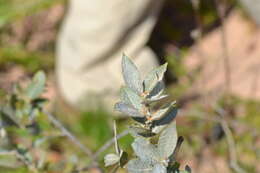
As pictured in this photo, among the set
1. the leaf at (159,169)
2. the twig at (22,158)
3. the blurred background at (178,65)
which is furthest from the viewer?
the blurred background at (178,65)

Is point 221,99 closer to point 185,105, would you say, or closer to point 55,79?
point 185,105

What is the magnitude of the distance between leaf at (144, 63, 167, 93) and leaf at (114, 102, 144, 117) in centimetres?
2

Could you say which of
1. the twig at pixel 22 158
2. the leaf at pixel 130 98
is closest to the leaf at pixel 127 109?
the leaf at pixel 130 98

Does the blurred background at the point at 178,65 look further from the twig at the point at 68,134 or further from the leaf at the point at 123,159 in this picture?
the leaf at the point at 123,159

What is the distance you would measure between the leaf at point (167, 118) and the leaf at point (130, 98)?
4 cm

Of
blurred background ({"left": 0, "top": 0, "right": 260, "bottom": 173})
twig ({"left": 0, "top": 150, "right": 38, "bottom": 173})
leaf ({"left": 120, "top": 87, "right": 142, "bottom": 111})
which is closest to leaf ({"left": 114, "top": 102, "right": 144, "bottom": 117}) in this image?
leaf ({"left": 120, "top": 87, "right": 142, "bottom": 111})

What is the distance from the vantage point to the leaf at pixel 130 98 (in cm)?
58

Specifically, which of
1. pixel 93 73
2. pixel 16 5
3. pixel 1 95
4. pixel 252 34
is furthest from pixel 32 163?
pixel 252 34

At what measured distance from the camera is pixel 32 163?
2.92 feet

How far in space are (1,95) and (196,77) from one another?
71cm

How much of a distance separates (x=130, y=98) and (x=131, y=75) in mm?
23

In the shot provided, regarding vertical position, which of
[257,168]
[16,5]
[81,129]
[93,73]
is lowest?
[257,168]

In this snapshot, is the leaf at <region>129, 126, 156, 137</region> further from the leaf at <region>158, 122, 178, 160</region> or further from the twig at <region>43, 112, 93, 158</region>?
the twig at <region>43, 112, 93, 158</region>

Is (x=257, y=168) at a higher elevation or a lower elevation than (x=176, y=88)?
lower
